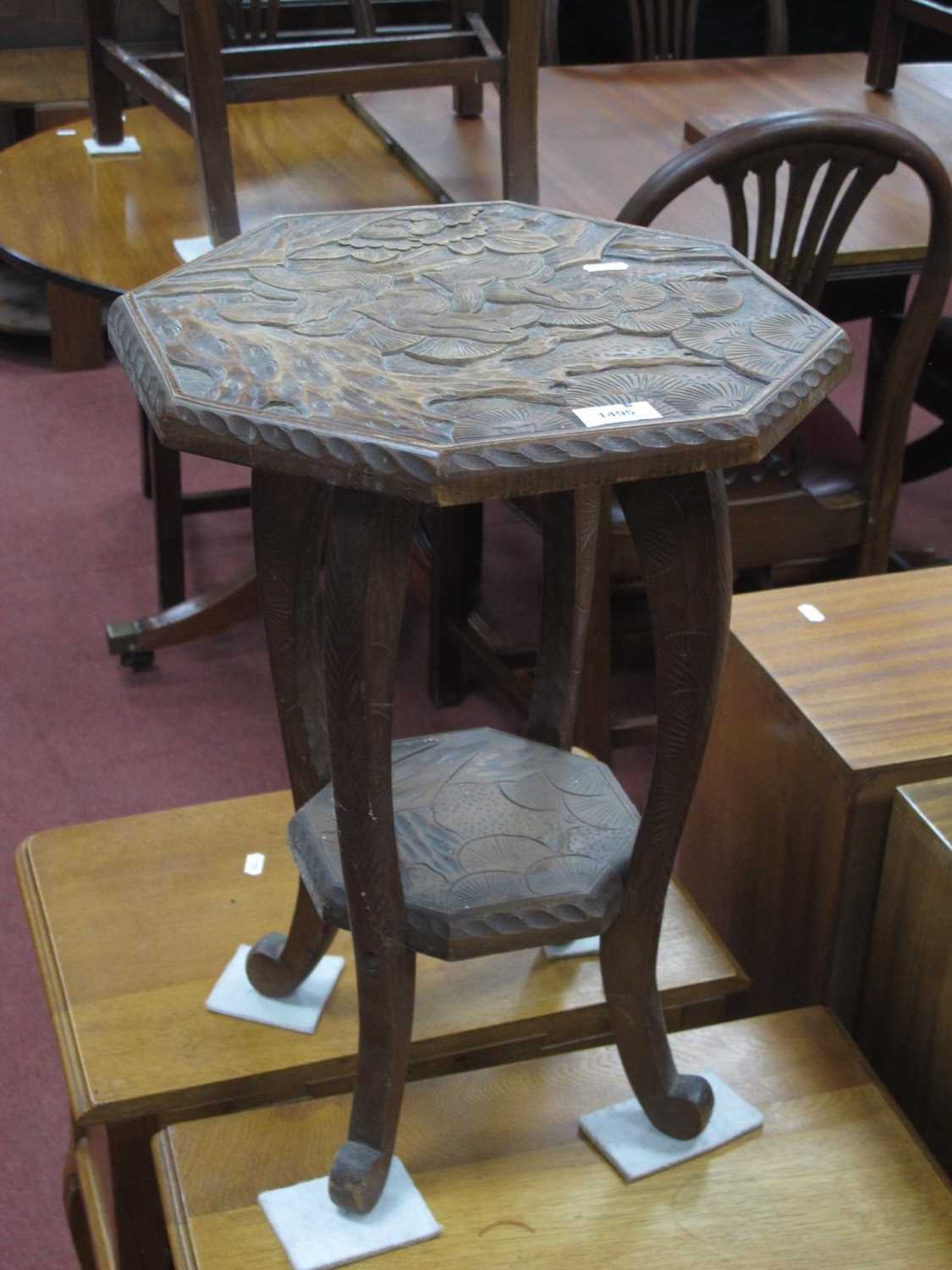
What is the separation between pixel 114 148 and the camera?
2.58m

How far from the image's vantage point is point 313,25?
3.54 metres

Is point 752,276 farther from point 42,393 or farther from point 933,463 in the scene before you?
point 42,393

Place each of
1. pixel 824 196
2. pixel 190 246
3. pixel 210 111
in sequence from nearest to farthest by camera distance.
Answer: pixel 824 196, pixel 210 111, pixel 190 246

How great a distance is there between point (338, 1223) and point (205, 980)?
11.1 inches

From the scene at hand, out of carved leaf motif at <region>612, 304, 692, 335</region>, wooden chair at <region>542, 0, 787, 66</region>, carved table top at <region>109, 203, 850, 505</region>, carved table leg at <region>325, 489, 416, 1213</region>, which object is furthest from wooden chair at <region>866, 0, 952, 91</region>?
carved table leg at <region>325, 489, 416, 1213</region>

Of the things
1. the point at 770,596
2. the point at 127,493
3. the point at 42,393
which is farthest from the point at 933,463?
the point at 42,393

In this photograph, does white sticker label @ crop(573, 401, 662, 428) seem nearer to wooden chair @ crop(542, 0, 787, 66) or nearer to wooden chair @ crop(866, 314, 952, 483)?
wooden chair @ crop(866, 314, 952, 483)

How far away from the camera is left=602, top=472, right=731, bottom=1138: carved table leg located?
1.02 metres

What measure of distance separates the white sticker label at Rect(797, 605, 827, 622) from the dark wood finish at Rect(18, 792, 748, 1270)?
301 millimetres

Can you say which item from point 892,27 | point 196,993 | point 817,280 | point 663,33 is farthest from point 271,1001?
point 663,33

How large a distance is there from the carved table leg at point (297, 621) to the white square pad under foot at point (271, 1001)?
0.06m

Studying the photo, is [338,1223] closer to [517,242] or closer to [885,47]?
[517,242]

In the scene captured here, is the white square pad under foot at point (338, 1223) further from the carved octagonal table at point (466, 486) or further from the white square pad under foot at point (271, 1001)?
the white square pad under foot at point (271, 1001)

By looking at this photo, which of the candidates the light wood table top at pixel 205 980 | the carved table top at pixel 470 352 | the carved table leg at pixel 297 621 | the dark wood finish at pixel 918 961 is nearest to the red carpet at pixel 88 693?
the light wood table top at pixel 205 980
